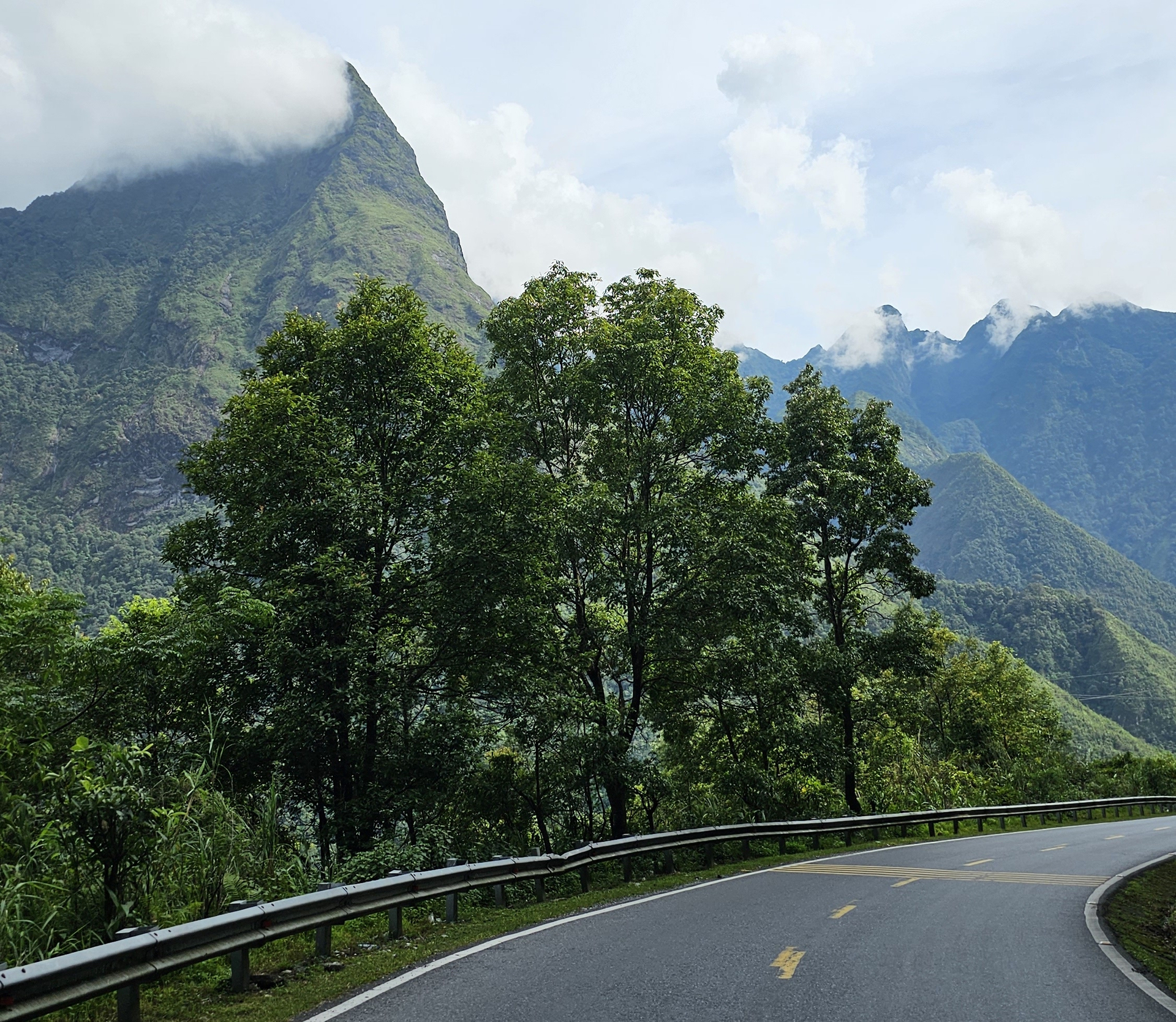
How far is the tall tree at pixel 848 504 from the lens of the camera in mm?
25188

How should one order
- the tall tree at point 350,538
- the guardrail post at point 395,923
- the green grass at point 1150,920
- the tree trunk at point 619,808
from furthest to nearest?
the tree trunk at point 619,808 < the tall tree at point 350,538 < the guardrail post at point 395,923 < the green grass at point 1150,920

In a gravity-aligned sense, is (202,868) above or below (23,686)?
below

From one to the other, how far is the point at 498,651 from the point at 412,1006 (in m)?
11.8

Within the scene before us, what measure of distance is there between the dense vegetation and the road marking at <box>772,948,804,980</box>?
15.8ft

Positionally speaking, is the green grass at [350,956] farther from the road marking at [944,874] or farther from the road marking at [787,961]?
the road marking at [787,961]

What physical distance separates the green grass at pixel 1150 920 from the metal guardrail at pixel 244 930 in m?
6.41

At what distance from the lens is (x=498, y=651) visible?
57.2ft

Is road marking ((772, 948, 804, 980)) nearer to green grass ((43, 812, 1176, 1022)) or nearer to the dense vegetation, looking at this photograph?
green grass ((43, 812, 1176, 1022))

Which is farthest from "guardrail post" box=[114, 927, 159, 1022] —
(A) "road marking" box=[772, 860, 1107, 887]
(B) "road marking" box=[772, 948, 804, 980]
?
(A) "road marking" box=[772, 860, 1107, 887]

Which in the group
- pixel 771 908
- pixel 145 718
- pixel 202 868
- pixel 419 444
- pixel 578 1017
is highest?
pixel 419 444

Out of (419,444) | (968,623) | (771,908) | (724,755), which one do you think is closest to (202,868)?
(771,908)

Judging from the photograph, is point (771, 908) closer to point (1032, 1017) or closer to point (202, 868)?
point (1032, 1017)

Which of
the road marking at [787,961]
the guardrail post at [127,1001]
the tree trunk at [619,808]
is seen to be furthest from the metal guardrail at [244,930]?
the tree trunk at [619,808]

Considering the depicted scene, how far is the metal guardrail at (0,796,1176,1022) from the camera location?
4309 mm
